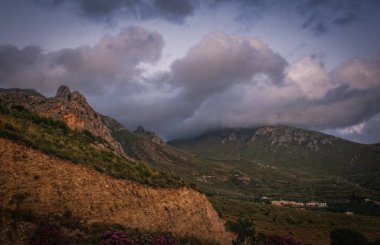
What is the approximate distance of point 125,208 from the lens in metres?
30.7

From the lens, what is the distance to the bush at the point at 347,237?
58.3 meters

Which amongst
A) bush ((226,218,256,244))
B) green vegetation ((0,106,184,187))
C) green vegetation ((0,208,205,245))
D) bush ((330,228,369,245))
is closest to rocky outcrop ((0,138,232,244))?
green vegetation ((0,208,205,245))

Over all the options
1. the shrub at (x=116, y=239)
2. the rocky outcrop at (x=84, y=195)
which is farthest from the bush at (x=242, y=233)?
the shrub at (x=116, y=239)

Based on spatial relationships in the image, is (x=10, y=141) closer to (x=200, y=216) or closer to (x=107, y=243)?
(x=107, y=243)

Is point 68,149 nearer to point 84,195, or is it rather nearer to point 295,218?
point 84,195

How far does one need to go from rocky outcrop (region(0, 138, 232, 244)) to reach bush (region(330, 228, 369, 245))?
104 ft

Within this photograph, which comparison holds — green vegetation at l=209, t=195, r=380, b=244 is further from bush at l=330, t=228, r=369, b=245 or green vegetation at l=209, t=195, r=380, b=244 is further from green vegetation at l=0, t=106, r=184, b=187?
green vegetation at l=0, t=106, r=184, b=187

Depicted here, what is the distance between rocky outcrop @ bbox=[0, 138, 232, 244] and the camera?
81.2 feet

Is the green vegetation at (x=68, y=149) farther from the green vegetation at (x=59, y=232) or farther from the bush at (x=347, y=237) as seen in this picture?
the bush at (x=347, y=237)

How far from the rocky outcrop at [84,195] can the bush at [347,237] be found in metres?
31.6

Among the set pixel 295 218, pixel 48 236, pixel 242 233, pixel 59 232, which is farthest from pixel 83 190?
pixel 295 218

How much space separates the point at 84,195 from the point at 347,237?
48948 millimetres

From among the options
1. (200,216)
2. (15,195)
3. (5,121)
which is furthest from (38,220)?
(200,216)

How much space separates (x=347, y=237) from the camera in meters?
59.8
